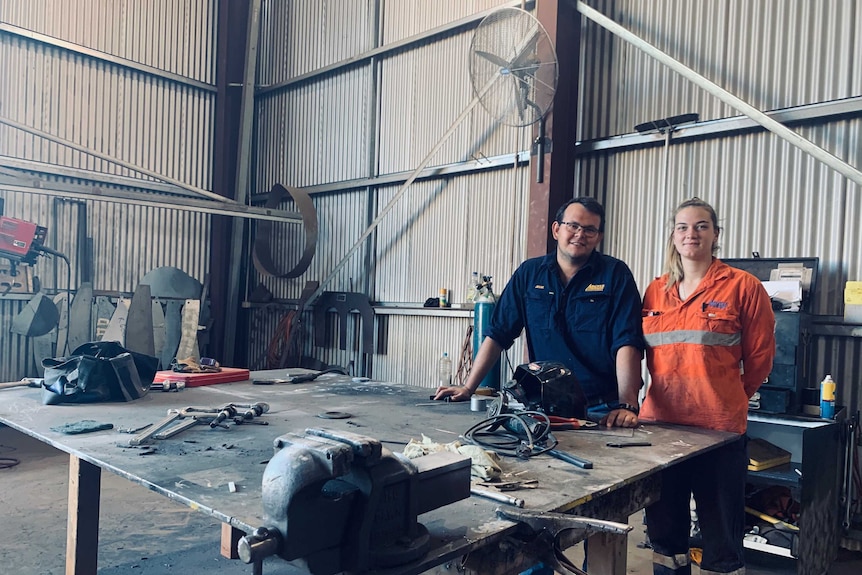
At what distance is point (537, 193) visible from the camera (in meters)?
4.06

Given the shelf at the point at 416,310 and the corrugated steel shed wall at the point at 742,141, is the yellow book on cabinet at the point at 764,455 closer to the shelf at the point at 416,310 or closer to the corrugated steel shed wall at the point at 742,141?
the corrugated steel shed wall at the point at 742,141

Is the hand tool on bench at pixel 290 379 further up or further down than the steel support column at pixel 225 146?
further down

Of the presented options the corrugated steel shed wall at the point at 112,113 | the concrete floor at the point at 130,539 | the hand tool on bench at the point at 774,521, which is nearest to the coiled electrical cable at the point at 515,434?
the concrete floor at the point at 130,539

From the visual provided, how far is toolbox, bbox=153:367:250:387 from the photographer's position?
9.05ft

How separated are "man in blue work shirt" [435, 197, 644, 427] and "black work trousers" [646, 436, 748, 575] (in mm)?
266

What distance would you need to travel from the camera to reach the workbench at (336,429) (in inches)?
45.1

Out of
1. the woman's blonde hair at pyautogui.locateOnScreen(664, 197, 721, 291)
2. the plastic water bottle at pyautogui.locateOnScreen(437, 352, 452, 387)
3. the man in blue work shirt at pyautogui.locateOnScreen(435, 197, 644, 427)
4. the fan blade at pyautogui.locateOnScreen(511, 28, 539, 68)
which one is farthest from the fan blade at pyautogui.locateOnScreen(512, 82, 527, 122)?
the plastic water bottle at pyautogui.locateOnScreen(437, 352, 452, 387)

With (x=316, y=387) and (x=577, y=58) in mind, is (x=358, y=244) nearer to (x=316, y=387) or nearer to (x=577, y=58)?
(x=577, y=58)

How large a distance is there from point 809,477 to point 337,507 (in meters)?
2.49

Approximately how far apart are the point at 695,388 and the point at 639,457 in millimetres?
561

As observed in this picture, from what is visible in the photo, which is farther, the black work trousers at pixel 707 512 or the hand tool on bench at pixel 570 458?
the black work trousers at pixel 707 512

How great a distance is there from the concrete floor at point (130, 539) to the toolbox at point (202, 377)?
30.1 inches

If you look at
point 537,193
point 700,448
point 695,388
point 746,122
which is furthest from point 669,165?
point 700,448

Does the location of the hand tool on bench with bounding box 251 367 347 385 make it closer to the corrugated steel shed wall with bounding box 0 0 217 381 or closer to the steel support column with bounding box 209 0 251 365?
the corrugated steel shed wall with bounding box 0 0 217 381
